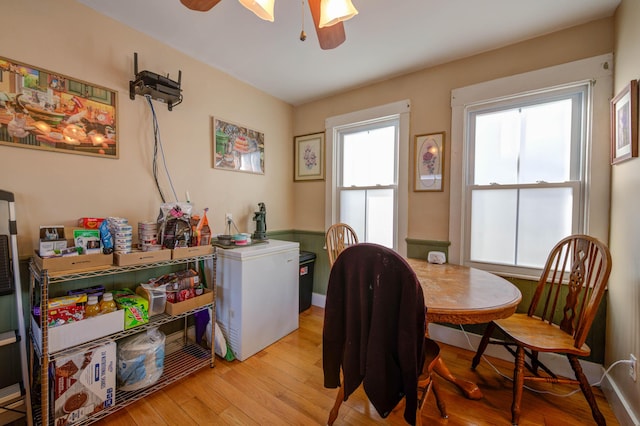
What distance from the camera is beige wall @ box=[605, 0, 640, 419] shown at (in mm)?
1307

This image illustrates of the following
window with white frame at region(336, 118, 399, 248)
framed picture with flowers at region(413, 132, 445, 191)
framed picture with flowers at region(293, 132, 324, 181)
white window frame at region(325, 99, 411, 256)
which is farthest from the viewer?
framed picture with flowers at region(293, 132, 324, 181)

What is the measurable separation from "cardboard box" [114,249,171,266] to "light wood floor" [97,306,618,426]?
2.78 feet

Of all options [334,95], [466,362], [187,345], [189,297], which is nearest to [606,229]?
[466,362]

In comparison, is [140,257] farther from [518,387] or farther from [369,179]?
[518,387]

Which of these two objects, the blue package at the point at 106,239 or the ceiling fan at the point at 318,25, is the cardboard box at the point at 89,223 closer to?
the blue package at the point at 106,239

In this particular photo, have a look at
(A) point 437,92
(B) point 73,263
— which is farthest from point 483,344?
(B) point 73,263

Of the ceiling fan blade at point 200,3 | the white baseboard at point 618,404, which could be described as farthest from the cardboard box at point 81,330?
the white baseboard at point 618,404

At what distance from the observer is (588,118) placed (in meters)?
1.70

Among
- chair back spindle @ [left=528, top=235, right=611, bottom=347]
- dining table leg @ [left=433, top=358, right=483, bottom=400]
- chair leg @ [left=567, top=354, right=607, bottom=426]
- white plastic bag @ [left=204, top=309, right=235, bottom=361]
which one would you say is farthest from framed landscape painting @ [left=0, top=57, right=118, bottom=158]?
chair leg @ [left=567, top=354, right=607, bottom=426]

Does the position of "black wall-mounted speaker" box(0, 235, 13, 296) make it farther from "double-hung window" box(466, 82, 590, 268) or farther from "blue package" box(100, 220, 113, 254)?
"double-hung window" box(466, 82, 590, 268)

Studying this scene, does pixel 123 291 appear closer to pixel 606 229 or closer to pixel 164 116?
pixel 164 116

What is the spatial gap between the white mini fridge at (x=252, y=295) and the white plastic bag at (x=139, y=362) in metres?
0.49

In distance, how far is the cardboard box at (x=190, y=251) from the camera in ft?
5.35

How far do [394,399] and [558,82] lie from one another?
2.28 m
